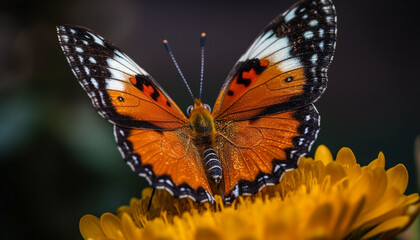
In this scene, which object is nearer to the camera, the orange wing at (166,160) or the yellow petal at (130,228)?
the yellow petal at (130,228)

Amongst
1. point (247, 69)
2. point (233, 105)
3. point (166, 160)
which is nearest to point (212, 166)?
point (166, 160)

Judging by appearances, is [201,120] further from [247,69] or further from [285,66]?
[285,66]

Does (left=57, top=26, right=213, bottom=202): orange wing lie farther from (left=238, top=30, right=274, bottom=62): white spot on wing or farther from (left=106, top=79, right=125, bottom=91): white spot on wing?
(left=238, top=30, right=274, bottom=62): white spot on wing

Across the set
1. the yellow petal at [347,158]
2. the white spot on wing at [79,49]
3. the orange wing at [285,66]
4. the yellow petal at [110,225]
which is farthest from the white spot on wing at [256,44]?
the yellow petal at [110,225]

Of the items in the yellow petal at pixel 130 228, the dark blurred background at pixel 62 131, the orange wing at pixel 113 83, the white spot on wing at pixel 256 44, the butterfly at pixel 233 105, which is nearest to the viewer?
the yellow petal at pixel 130 228

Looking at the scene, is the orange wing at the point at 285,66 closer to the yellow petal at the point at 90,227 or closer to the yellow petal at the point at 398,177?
the yellow petal at the point at 398,177

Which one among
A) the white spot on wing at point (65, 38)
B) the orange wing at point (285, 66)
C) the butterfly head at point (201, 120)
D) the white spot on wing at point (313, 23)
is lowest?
the butterfly head at point (201, 120)

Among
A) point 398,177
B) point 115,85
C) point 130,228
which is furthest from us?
point 115,85
